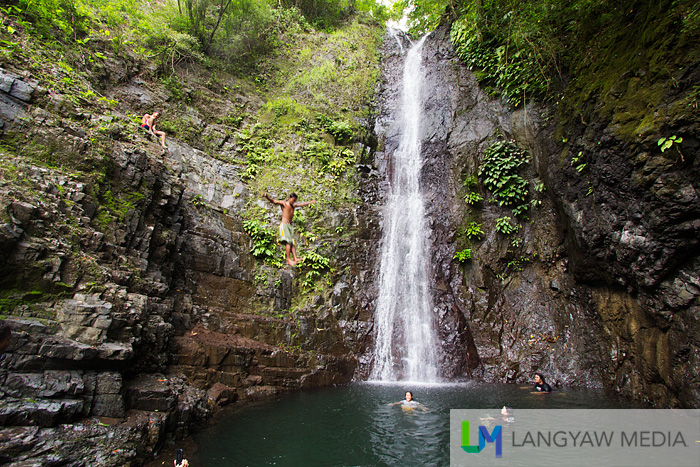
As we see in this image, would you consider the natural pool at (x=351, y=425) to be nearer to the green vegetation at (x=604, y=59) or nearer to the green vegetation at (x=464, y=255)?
the green vegetation at (x=464, y=255)

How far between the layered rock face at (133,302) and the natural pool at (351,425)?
76 centimetres

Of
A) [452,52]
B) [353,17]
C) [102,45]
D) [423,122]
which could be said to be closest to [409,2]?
A: [353,17]

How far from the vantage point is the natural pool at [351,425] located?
5.49m

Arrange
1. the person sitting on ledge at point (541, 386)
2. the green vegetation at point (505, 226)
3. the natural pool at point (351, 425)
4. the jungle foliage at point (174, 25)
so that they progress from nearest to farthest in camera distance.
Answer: the natural pool at point (351, 425) < the person sitting on ledge at point (541, 386) < the jungle foliage at point (174, 25) < the green vegetation at point (505, 226)

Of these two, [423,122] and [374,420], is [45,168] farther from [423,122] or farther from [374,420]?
[423,122]

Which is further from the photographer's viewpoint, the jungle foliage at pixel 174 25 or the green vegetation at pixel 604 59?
the jungle foliage at pixel 174 25

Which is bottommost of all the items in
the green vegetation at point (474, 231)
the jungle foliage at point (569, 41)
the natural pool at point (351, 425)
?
the natural pool at point (351, 425)

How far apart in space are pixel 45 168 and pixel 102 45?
835 cm

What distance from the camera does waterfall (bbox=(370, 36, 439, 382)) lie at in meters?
10.6

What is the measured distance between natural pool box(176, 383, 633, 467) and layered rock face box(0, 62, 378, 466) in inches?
30.0

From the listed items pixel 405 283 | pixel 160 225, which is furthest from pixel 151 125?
pixel 405 283

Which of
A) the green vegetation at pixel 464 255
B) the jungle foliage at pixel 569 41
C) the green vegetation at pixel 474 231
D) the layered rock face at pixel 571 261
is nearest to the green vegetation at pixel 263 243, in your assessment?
the layered rock face at pixel 571 261

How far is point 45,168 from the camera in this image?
6.48 metres

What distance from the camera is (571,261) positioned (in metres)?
10.2
